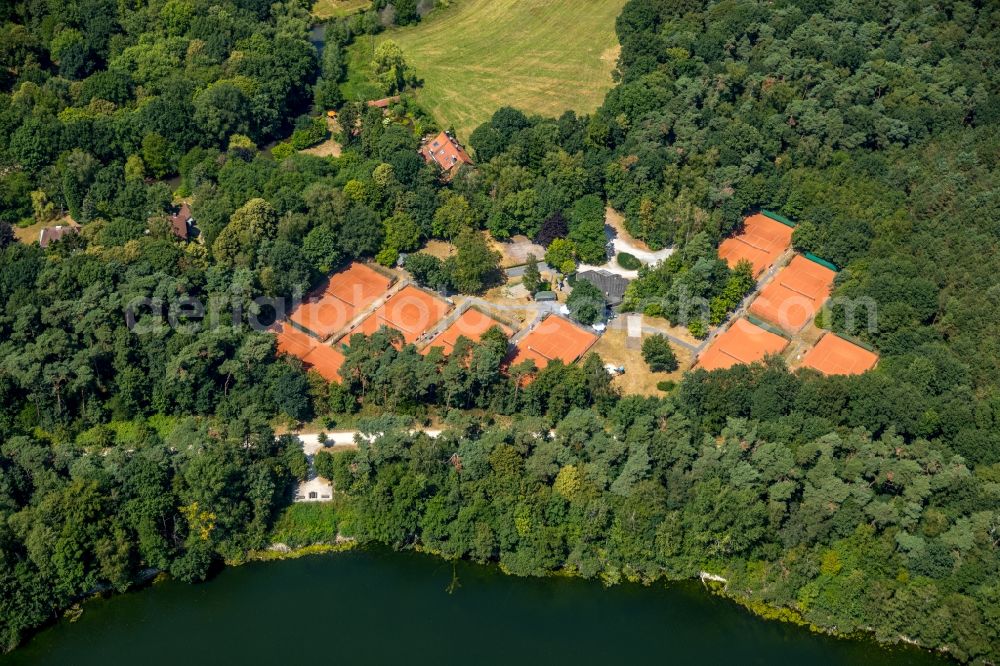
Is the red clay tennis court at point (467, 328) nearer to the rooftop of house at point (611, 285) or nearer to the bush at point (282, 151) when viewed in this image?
the rooftop of house at point (611, 285)

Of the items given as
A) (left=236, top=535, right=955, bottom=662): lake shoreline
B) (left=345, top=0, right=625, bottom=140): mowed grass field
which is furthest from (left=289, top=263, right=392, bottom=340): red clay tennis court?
(left=345, top=0, right=625, bottom=140): mowed grass field

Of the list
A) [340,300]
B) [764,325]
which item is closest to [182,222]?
[340,300]

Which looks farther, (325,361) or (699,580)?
(325,361)

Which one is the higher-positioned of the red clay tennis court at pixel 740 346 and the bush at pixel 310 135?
the bush at pixel 310 135

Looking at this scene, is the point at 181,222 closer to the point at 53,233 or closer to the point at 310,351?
the point at 53,233

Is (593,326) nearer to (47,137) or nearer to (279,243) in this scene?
(279,243)

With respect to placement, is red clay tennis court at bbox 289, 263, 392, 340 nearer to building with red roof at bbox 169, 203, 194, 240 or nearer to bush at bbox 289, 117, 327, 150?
building with red roof at bbox 169, 203, 194, 240

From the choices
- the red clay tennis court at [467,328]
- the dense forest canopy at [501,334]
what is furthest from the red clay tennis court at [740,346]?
the red clay tennis court at [467,328]
